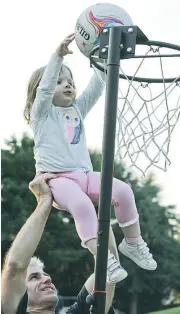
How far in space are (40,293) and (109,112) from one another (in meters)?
1.08

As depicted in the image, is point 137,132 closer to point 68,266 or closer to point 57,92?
point 57,92

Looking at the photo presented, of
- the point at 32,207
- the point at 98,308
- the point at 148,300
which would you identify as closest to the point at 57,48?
the point at 98,308

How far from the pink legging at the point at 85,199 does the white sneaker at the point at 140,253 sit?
0.38 ft

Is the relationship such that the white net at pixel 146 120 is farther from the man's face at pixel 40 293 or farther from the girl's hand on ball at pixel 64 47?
the man's face at pixel 40 293

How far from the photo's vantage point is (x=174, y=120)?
384 centimetres

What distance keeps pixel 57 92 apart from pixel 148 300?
2205 cm

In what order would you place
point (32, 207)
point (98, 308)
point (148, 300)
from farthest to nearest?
point (148, 300)
point (32, 207)
point (98, 308)

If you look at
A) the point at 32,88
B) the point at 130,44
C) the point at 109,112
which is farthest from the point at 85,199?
the point at 130,44

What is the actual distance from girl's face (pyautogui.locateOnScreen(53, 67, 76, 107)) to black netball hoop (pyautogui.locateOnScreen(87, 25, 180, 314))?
17.2 inches

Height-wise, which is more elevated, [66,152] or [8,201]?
[66,152]

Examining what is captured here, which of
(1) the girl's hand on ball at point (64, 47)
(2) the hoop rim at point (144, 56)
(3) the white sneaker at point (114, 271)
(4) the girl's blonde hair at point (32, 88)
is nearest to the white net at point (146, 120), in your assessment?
(2) the hoop rim at point (144, 56)

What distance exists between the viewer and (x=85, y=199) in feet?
12.1

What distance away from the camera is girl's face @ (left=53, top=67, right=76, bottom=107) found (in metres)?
3.91

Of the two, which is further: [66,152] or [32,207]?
[32,207]
